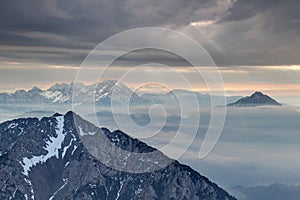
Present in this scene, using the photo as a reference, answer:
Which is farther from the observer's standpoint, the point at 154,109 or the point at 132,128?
the point at 132,128

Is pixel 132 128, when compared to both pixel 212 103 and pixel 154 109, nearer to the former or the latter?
pixel 154 109

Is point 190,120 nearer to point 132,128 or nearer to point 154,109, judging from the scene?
point 154,109

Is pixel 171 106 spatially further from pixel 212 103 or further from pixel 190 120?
pixel 212 103

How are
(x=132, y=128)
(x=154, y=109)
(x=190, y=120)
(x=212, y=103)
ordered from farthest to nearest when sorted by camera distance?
1. (x=132, y=128)
2. (x=190, y=120)
3. (x=154, y=109)
4. (x=212, y=103)

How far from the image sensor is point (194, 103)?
12044 centimetres

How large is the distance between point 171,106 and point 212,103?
3302 inches

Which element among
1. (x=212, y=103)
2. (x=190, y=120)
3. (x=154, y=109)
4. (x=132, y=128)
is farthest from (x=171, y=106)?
(x=212, y=103)

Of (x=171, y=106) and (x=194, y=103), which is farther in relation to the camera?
(x=171, y=106)

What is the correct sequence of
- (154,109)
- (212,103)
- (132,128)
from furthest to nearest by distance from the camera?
(132,128) < (154,109) < (212,103)

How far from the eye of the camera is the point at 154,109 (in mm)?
129000

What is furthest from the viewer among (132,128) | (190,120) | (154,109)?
(132,128)

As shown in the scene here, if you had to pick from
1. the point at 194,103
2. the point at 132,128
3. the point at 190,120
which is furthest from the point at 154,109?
the point at 132,128

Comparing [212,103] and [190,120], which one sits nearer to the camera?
[212,103]

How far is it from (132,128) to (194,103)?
77.5m
